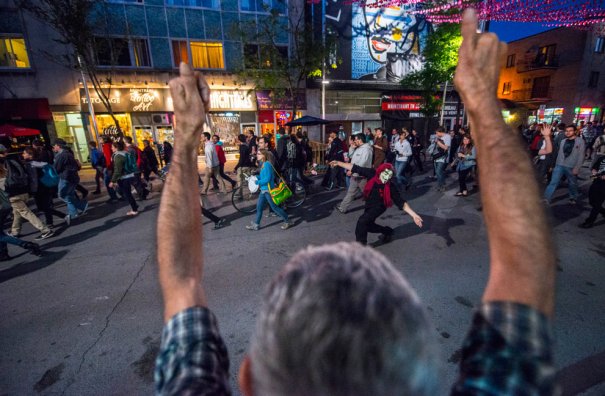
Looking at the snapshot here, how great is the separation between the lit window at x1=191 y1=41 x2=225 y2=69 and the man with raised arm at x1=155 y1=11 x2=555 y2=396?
59.0 ft

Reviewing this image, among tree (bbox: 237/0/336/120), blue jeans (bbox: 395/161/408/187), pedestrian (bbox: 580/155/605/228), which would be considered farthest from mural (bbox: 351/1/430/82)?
pedestrian (bbox: 580/155/605/228)

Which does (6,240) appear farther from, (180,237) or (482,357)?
(482,357)

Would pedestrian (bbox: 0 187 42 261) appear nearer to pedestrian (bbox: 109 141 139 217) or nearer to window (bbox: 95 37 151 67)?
pedestrian (bbox: 109 141 139 217)

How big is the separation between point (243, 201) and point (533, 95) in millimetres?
34932

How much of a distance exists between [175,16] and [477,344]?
64.0ft

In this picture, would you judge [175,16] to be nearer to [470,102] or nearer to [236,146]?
[236,146]

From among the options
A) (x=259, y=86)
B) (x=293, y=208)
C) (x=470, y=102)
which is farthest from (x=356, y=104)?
(x=470, y=102)

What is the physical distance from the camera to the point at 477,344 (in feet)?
2.50

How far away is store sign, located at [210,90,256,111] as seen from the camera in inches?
674

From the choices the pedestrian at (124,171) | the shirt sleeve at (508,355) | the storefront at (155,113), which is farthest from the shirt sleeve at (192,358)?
the storefront at (155,113)

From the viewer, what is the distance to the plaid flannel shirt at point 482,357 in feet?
2.22

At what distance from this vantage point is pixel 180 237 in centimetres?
108

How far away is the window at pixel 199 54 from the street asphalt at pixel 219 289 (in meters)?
12.4

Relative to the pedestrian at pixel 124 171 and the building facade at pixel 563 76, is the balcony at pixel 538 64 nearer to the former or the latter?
the building facade at pixel 563 76
